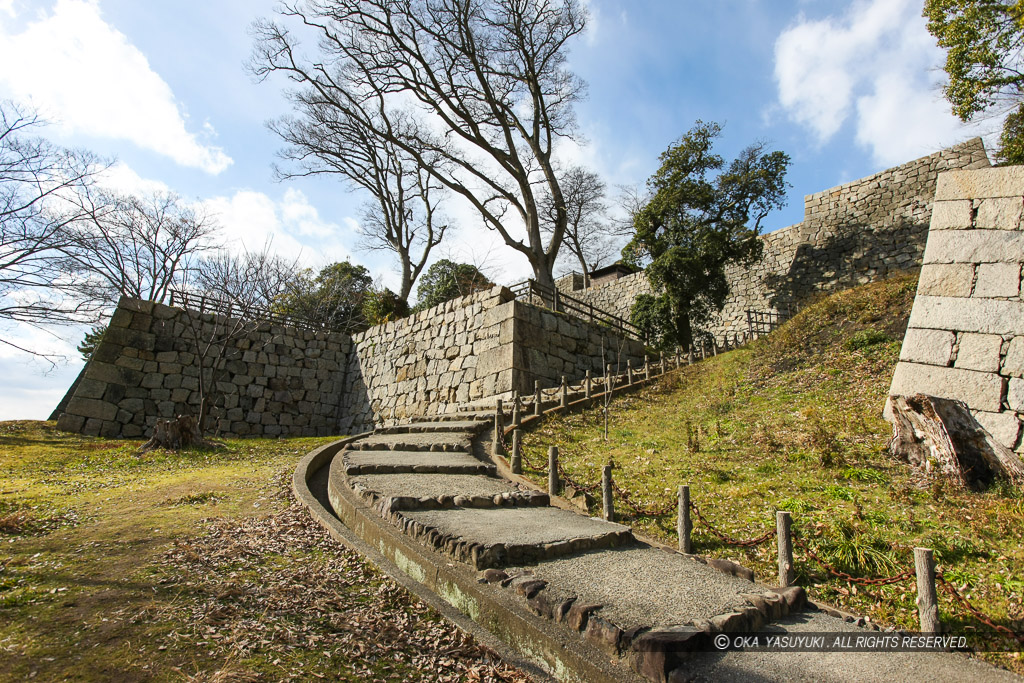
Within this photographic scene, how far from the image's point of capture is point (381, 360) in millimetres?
17484

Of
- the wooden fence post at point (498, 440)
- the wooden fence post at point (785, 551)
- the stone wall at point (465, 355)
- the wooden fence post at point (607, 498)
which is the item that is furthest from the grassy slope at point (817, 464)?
the stone wall at point (465, 355)

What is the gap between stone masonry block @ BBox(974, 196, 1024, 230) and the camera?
7.18 meters

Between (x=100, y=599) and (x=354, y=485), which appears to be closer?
(x=100, y=599)

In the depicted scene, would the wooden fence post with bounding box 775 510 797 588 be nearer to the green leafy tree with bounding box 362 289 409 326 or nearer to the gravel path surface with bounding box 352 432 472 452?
the gravel path surface with bounding box 352 432 472 452

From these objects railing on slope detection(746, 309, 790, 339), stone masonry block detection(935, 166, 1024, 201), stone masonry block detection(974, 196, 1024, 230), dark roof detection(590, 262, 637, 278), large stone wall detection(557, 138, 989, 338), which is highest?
dark roof detection(590, 262, 637, 278)

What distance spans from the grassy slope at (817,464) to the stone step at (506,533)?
30.3 inches

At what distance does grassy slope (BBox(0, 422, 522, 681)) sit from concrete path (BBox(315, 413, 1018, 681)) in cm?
53

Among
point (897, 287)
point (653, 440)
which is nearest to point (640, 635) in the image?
point (653, 440)

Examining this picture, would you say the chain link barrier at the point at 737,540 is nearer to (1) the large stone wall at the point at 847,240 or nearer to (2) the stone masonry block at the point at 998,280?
(2) the stone masonry block at the point at 998,280

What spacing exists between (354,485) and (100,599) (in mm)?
2710

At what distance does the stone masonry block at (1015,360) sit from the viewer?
6621 mm

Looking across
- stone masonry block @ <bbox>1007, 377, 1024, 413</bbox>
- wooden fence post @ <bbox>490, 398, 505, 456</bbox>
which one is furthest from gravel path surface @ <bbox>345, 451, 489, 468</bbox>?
stone masonry block @ <bbox>1007, 377, 1024, 413</bbox>

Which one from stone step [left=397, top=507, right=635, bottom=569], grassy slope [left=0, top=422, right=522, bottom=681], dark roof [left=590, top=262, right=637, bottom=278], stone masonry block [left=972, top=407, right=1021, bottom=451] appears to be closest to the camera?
grassy slope [left=0, top=422, right=522, bottom=681]

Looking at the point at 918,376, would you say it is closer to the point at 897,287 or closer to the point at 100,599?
the point at 897,287
